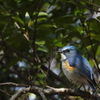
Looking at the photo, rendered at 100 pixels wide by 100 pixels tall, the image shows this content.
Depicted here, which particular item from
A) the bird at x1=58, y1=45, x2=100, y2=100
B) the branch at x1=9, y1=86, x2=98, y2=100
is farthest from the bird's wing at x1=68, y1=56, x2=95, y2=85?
the branch at x1=9, y1=86, x2=98, y2=100

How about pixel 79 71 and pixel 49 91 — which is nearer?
pixel 49 91

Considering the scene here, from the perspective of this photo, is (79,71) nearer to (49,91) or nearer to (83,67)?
(83,67)

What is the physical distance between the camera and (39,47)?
11.8 ft

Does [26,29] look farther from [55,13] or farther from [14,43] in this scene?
[55,13]

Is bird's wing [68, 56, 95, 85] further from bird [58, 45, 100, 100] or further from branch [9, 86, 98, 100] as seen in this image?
branch [9, 86, 98, 100]

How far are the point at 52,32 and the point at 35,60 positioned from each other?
18.6 inches

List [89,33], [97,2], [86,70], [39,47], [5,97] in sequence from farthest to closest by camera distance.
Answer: [5,97] → [39,47] → [86,70] → [89,33] → [97,2]

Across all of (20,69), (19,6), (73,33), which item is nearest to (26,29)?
(19,6)

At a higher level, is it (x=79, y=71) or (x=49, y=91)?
(x=49, y=91)

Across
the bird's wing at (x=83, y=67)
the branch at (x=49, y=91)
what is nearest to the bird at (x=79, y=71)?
the bird's wing at (x=83, y=67)

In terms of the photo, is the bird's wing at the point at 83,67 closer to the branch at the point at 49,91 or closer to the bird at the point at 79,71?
the bird at the point at 79,71

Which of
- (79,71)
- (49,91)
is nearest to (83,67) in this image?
(79,71)

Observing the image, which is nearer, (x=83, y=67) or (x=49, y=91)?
(x=49, y=91)

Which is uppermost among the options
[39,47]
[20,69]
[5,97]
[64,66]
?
[39,47]
